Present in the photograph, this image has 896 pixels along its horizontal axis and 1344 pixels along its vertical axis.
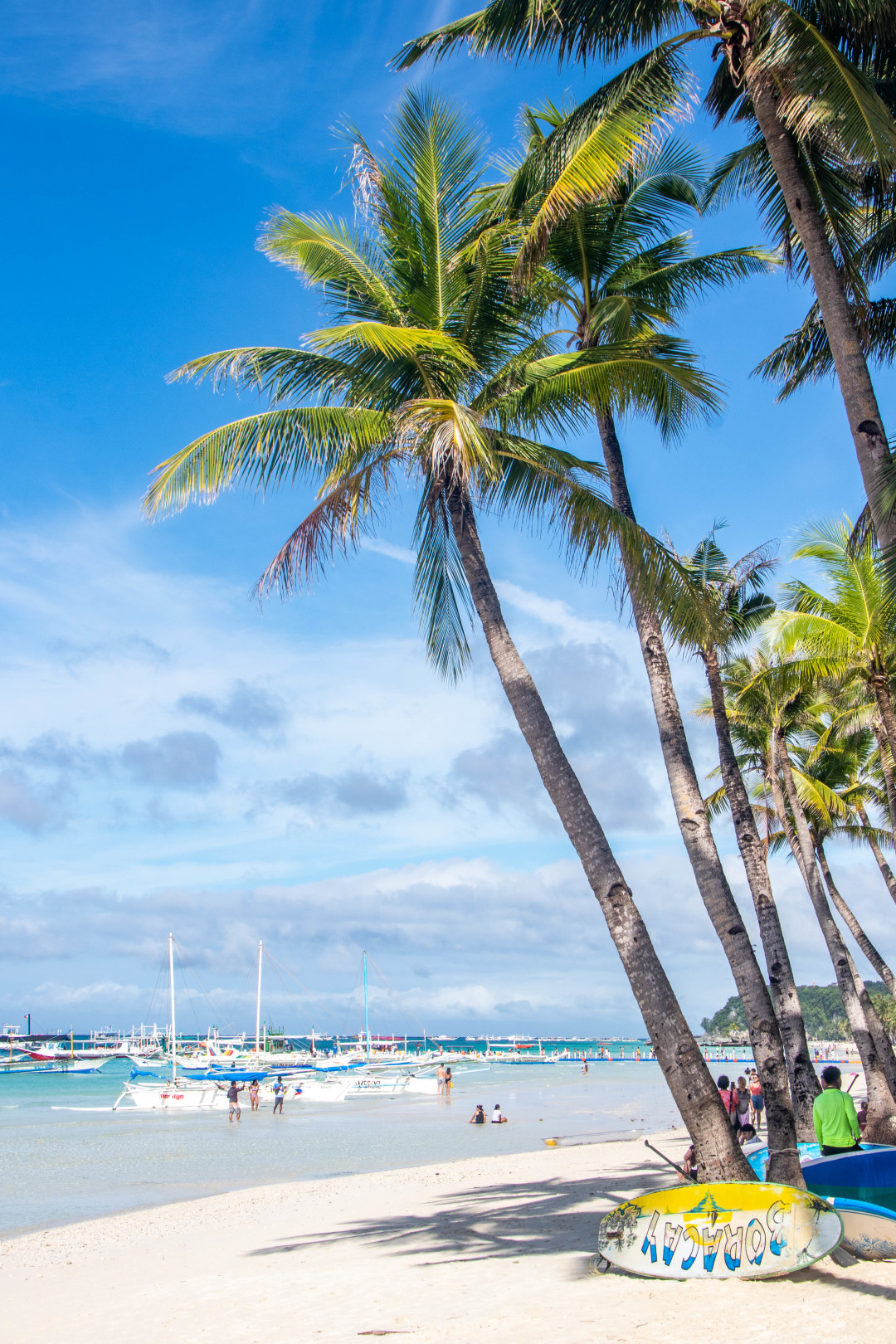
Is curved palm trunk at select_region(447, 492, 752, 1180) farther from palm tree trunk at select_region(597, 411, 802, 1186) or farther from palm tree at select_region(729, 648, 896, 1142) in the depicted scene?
palm tree at select_region(729, 648, 896, 1142)

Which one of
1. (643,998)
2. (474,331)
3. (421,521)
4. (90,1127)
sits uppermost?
(474,331)

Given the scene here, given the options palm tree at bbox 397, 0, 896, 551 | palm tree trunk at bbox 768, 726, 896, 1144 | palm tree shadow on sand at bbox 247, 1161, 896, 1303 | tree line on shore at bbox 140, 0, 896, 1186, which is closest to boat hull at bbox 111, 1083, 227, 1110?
palm tree shadow on sand at bbox 247, 1161, 896, 1303

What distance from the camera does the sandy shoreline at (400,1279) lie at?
21.2 feet

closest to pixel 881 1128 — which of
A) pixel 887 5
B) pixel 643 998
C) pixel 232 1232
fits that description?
pixel 232 1232

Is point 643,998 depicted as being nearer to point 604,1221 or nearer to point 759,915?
point 604,1221

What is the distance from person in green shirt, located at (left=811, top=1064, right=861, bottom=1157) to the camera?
850 centimetres

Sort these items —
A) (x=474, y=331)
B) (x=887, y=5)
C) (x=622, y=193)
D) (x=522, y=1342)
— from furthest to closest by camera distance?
(x=622, y=193)
(x=474, y=331)
(x=887, y=5)
(x=522, y=1342)

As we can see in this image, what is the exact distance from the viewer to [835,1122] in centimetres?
852

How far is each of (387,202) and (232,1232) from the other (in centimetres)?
1314

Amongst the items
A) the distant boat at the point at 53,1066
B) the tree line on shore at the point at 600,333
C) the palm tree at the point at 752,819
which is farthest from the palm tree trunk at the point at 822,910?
A: the distant boat at the point at 53,1066

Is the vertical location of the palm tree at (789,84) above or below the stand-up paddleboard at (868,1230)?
above

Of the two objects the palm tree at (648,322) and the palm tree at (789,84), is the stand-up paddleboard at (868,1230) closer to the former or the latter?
the palm tree at (648,322)

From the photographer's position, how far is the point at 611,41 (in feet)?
29.4

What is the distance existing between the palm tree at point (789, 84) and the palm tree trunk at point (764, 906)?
5515mm
